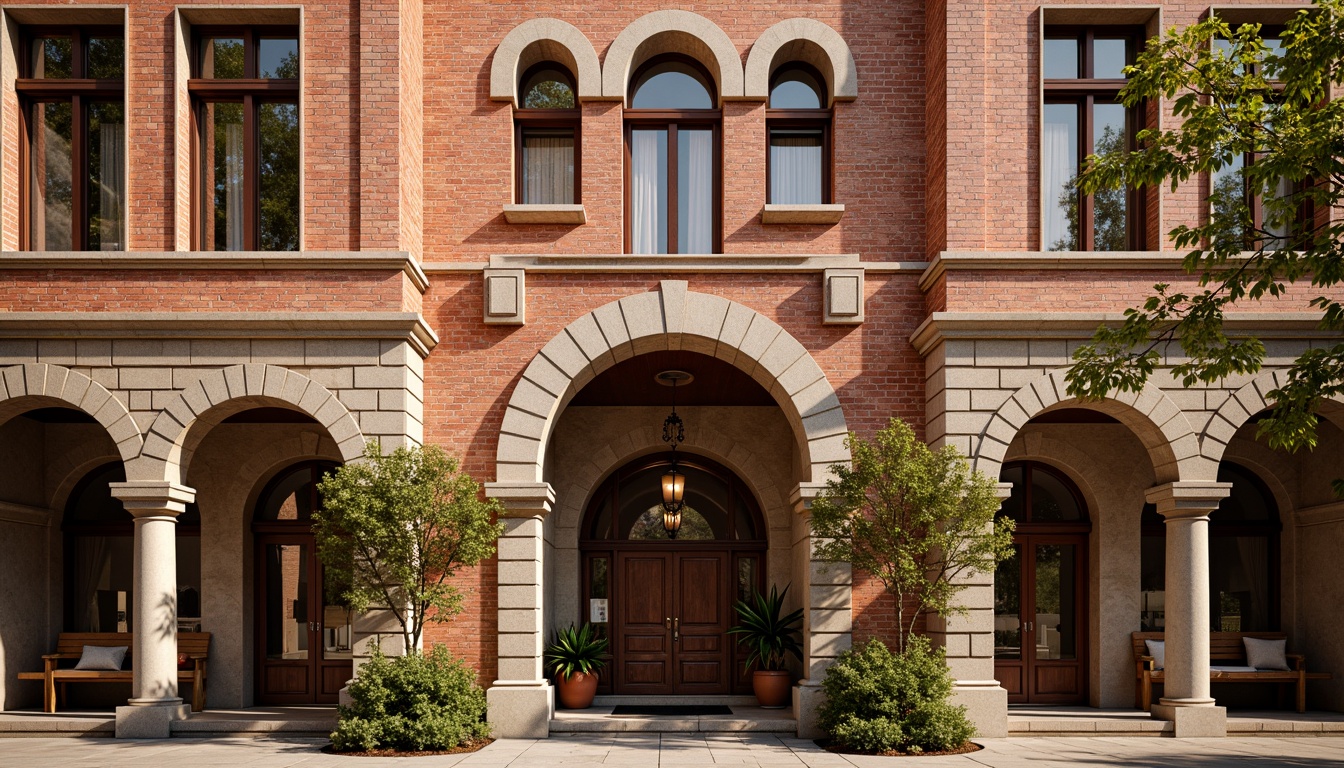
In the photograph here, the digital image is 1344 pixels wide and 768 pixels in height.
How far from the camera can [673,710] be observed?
14117 millimetres

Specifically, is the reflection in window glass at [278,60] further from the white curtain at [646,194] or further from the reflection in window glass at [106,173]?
the white curtain at [646,194]

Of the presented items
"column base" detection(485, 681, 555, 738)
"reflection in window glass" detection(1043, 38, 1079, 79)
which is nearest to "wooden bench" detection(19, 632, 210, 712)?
"column base" detection(485, 681, 555, 738)

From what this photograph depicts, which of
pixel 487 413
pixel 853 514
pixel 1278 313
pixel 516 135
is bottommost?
pixel 853 514

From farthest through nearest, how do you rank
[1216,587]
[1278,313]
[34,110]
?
[1216,587]
[34,110]
[1278,313]

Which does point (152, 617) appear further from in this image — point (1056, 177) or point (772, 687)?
point (1056, 177)

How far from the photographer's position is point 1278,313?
39.8 ft

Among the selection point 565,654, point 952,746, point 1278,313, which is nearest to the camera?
point 952,746

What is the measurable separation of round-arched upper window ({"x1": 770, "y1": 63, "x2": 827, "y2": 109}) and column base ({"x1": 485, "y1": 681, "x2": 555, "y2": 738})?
7.84 m

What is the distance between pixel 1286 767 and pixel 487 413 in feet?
30.2

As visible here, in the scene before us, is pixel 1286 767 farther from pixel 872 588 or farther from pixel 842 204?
pixel 842 204

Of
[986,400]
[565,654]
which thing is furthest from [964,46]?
[565,654]

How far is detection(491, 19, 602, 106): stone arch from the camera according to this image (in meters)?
13.1

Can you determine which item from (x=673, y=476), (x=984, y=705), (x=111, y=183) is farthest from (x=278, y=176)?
(x=984, y=705)

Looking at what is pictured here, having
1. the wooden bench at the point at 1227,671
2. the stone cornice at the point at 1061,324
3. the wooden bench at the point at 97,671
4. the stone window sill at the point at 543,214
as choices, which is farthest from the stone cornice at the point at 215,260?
the wooden bench at the point at 1227,671
